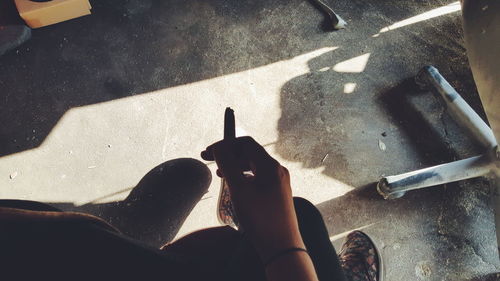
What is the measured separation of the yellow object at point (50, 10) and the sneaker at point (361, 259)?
6.00ft

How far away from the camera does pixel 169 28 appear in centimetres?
192

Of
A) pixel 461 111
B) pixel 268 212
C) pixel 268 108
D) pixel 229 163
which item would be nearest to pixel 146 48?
pixel 268 108

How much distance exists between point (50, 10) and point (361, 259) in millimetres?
1963

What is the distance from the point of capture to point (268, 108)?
1.77 m

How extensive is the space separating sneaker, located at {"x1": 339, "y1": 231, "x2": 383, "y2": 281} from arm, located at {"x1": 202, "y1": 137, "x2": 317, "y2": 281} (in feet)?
2.17

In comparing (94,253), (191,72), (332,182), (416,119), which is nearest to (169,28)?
(191,72)

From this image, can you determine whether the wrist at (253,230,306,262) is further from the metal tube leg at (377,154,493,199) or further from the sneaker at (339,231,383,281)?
the metal tube leg at (377,154,493,199)

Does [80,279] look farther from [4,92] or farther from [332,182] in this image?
[4,92]

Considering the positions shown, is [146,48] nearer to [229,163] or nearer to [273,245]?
[229,163]

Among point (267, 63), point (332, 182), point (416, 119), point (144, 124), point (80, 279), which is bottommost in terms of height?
point (332, 182)

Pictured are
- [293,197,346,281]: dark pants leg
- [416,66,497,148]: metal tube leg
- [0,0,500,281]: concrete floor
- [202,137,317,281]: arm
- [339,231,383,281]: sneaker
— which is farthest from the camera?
[0,0,500,281]: concrete floor

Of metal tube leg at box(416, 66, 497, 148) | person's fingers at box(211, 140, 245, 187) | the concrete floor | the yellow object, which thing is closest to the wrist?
person's fingers at box(211, 140, 245, 187)

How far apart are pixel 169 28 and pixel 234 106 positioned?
0.61m

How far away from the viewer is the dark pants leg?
0.98 metres
